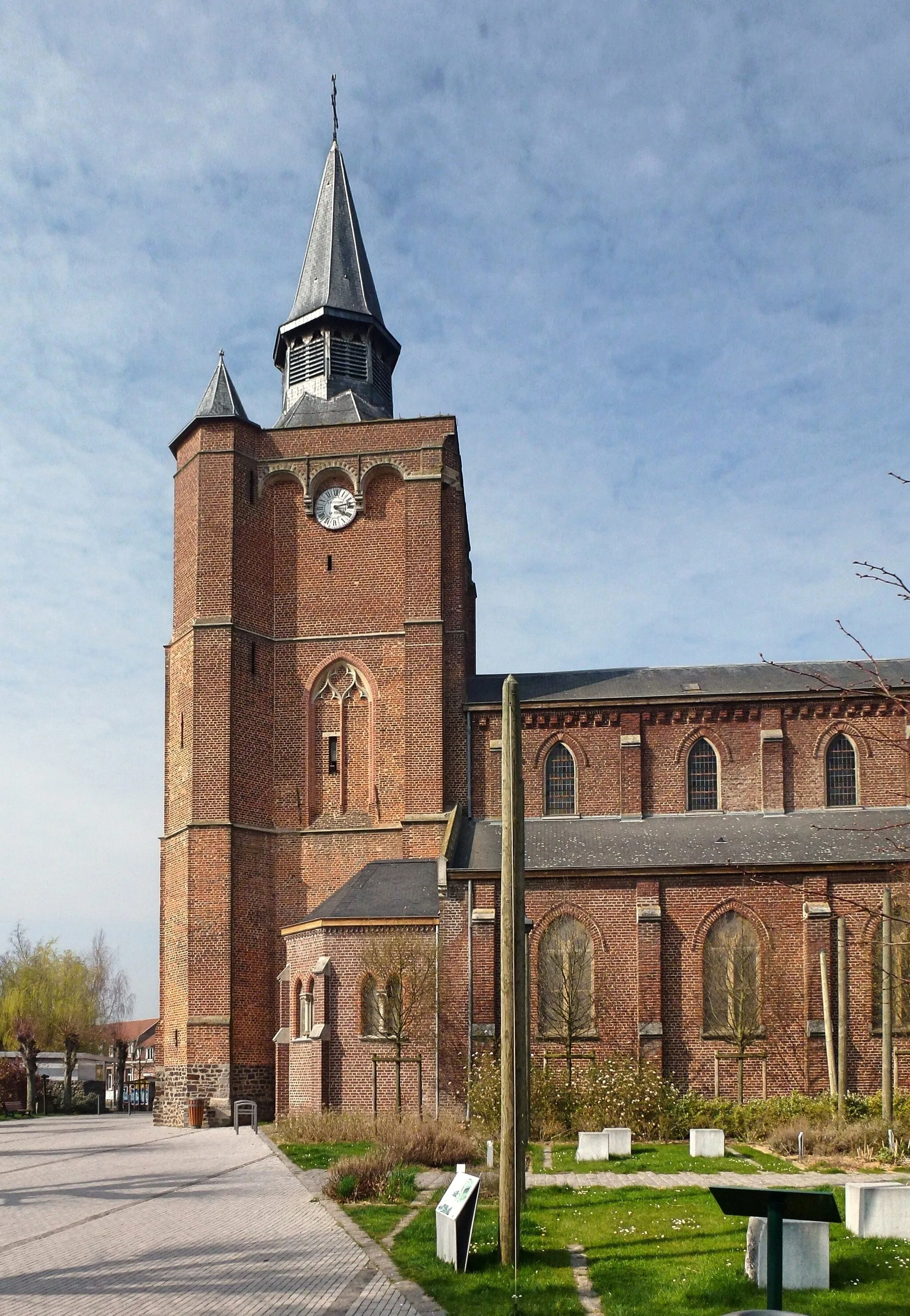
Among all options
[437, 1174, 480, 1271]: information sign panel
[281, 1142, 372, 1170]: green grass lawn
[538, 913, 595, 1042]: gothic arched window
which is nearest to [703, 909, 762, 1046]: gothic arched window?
[538, 913, 595, 1042]: gothic arched window

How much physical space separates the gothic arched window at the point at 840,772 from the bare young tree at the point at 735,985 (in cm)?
560

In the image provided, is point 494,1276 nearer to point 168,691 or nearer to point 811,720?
point 811,720

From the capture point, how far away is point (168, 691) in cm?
3894

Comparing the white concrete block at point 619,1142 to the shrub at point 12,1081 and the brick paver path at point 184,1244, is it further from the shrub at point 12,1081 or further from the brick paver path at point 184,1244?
the shrub at point 12,1081

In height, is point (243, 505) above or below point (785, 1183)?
above

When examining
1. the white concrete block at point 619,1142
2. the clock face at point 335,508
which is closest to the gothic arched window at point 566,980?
the white concrete block at point 619,1142

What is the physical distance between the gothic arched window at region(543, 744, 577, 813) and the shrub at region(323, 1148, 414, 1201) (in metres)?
17.9

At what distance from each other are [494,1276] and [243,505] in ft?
93.8

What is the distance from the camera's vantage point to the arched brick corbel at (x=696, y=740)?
3665 cm

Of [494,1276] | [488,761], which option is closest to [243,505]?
[488,761]

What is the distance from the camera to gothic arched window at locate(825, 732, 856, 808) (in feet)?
118

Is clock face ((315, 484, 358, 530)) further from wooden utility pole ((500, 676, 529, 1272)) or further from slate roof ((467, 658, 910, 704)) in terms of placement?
wooden utility pole ((500, 676, 529, 1272))

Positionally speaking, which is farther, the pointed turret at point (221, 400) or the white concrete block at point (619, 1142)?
the pointed turret at point (221, 400)

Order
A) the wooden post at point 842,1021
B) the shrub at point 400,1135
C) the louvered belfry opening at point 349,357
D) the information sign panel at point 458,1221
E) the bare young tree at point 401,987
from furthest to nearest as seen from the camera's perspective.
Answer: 1. the louvered belfry opening at point 349,357
2. the bare young tree at point 401,987
3. the wooden post at point 842,1021
4. the shrub at point 400,1135
5. the information sign panel at point 458,1221
